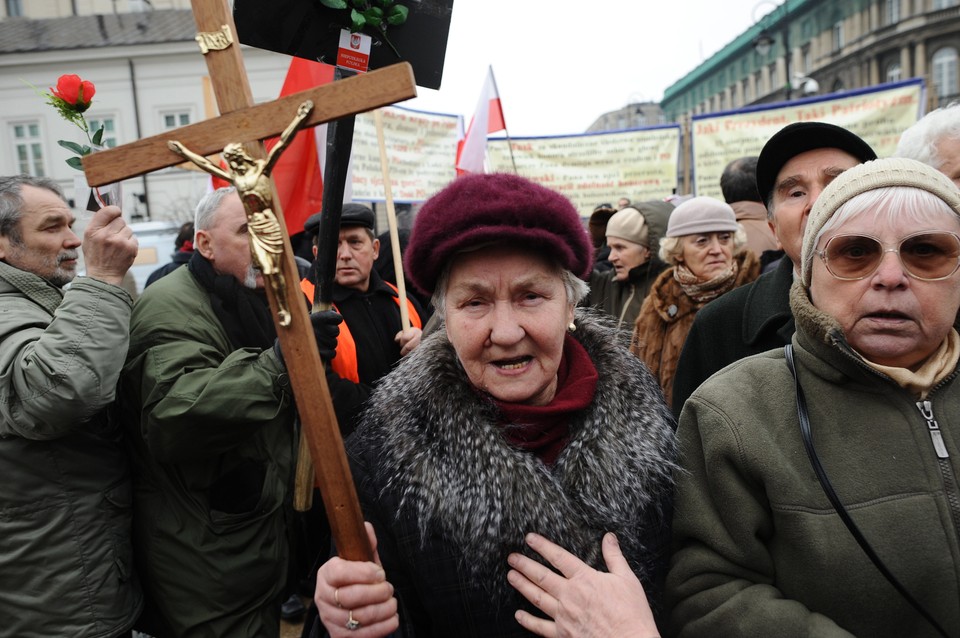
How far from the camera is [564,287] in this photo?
1651mm

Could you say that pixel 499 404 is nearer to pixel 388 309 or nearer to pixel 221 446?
pixel 221 446

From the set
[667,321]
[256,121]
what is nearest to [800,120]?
[667,321]

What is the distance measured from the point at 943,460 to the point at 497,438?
35.5 inches

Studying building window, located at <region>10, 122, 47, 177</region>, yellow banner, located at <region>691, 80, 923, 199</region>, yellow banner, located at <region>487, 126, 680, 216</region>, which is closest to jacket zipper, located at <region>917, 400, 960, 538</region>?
yellow banner, located at <region>691, 80, 923, 199</region>

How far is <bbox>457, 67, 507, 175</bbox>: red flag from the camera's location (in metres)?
5.82

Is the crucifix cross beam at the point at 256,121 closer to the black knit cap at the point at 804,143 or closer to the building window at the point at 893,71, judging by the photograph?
the black knit cap at the point at 804,143

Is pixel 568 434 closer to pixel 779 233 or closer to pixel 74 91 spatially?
pixel 779 233

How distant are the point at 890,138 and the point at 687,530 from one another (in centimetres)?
662

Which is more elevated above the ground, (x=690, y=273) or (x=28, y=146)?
(x=28, y=146)

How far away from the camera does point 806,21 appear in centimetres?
4950

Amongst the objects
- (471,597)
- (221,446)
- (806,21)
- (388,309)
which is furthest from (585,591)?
(806,21)

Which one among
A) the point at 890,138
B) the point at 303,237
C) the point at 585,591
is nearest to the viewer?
the point at 585,591

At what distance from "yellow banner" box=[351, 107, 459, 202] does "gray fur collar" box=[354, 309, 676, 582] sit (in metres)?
4.10

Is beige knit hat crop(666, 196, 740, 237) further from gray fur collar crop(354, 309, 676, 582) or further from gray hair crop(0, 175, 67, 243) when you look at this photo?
gray hair crop(0, 175, 67, 243)
